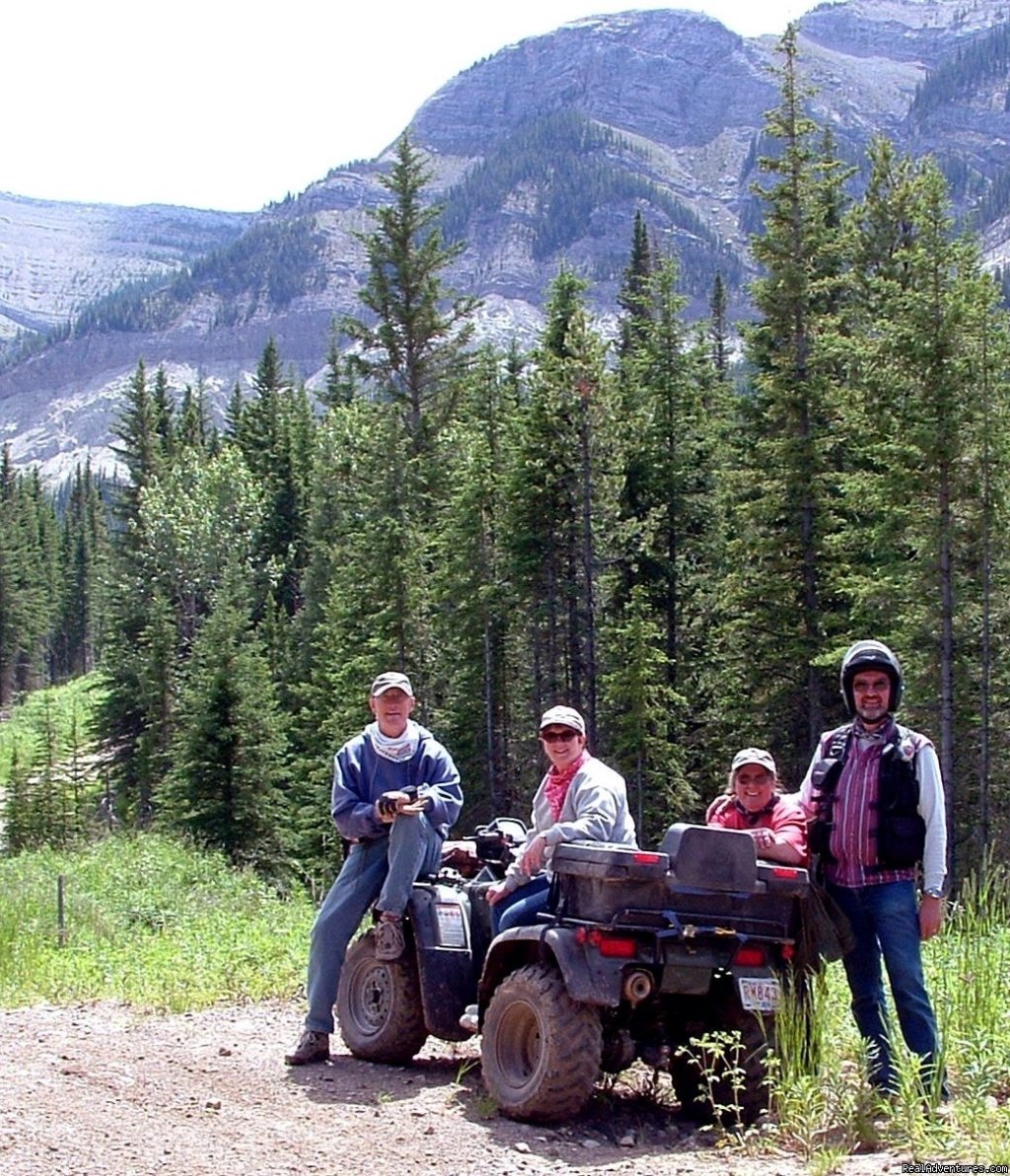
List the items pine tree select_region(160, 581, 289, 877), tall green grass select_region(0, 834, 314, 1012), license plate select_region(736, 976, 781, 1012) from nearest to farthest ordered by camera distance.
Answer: license plate select_region(736, 976, 781, 1012) < tall green grass select_region(0, 834, 314, 1012) < pine tree select_region(160, 581, 289, 877)

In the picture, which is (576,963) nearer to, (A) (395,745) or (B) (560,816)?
(B) (560,816)

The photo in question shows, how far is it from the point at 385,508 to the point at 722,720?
457 inches

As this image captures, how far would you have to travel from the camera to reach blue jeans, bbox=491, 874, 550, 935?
6.85 m

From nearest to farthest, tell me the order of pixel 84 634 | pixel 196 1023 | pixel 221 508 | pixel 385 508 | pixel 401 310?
pixel 196 1023
pixel 385 508
pixel 401 310
pixel 221 508
pixel 84 634

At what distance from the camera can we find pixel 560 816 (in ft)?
22.6

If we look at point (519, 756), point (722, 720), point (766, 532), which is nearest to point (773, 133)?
point (766, 532)

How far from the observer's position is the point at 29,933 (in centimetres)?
1362

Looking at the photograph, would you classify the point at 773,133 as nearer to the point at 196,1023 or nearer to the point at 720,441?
the point at 720,441

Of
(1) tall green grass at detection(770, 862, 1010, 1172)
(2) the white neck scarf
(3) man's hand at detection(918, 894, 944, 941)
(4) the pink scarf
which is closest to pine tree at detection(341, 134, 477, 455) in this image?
(2) the white neck scarf

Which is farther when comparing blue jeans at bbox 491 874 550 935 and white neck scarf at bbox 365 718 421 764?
A: white neck scarf at bbox 365 718 421 764

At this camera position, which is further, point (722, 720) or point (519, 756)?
point (519, 756)

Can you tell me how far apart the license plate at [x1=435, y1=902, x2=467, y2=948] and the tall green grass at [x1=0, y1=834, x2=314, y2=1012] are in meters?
2.76

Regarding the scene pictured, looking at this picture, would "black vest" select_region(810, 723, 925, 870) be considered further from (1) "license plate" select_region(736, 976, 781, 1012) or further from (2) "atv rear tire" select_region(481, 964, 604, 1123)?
(2) "atv rear tire" select_region(481, 964, 604, 1123)

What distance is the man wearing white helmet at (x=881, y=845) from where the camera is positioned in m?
6.24
